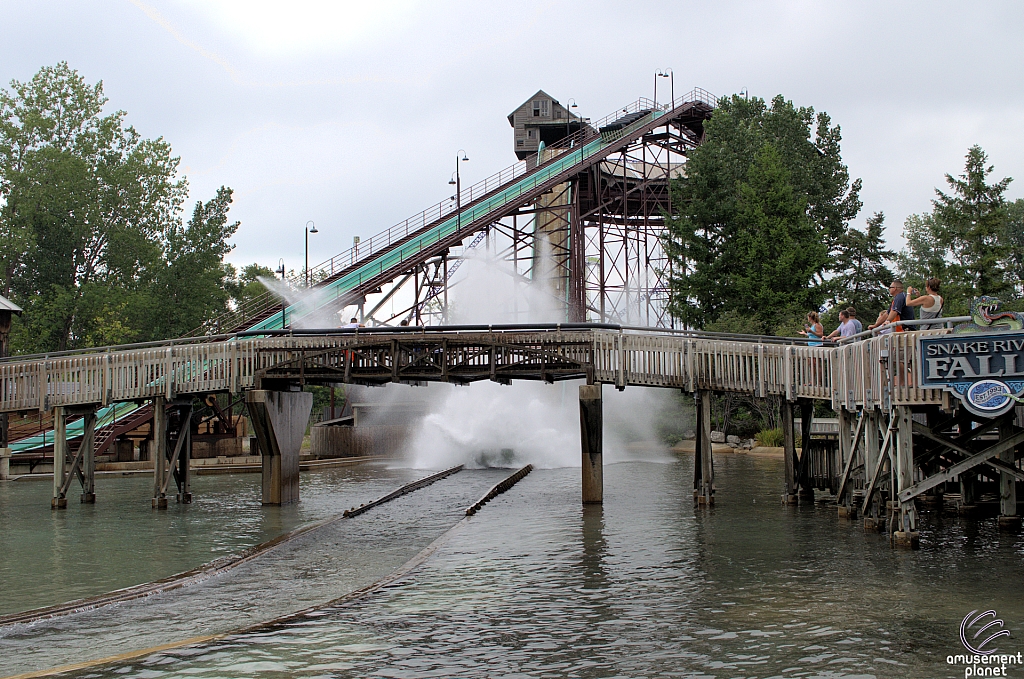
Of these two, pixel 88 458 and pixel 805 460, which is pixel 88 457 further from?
pixel 805 460

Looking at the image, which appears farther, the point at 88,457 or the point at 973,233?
the point at 973,233

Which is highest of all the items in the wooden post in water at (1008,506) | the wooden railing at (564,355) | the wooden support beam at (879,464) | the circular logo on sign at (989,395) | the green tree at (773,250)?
the green tree at (773,250)

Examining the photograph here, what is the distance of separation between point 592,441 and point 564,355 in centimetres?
225

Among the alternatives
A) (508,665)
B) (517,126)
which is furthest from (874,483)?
(517,126)

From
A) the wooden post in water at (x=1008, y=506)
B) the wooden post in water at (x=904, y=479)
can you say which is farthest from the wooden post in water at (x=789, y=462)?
the wooden post in water at (x=904, y=479)

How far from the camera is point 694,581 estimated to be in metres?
15.2

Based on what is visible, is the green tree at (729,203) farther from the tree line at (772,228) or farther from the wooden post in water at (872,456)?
the wooden post in water at (872,456)

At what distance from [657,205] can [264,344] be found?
3573 cm

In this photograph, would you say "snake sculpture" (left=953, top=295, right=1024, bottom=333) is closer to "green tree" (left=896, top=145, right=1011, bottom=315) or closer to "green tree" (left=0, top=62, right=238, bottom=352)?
"green tree" (left=896, top=145, right=1011, bottom=315)

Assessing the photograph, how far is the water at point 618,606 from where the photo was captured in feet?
35.2

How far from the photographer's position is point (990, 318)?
1576 cm

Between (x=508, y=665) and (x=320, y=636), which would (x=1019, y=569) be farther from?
(x=320, y=636)

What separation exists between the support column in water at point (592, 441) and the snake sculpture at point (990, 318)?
34.8 feet

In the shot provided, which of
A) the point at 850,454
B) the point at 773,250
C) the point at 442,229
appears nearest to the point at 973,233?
the point at 773,250
